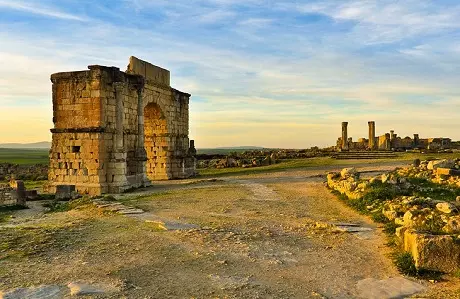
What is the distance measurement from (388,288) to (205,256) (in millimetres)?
2579

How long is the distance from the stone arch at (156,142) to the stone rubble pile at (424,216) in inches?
429

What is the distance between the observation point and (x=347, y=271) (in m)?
5.71

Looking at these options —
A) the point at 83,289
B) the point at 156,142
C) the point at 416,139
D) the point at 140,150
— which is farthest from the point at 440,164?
the point at 416,139

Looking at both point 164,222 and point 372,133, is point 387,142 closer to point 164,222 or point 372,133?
point 372,133

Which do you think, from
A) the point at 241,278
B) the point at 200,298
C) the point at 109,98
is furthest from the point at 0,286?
the point at 109,98

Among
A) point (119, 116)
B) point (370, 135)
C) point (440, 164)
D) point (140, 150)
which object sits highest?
A: point (119, 116)

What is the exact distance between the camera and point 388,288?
198 inches

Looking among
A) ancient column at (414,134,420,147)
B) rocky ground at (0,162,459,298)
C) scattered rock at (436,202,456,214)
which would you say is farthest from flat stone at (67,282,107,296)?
ancient column at (414,134,420,147)

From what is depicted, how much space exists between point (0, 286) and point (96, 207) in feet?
21.5

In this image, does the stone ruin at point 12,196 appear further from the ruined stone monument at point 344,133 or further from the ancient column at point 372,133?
the ancient column at point 372,133

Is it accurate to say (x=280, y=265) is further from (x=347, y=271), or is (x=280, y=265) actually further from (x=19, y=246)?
(x=19, y=246)

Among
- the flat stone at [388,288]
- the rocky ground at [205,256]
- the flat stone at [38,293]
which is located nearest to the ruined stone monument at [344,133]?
the rocky ground at [205,256]

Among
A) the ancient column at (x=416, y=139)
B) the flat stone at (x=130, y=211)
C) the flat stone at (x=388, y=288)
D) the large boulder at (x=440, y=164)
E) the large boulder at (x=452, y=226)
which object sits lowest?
the flat stone at (x=388, y=288)

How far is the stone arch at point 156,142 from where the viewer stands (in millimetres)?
23539
